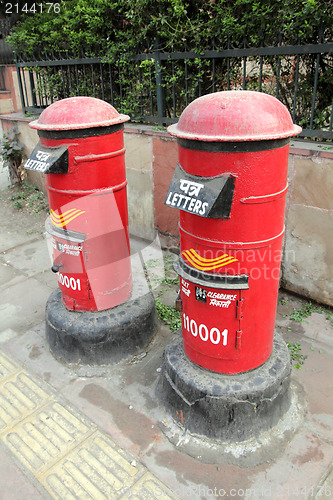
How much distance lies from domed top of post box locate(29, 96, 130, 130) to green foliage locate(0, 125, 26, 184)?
4746mm

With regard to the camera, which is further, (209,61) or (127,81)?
(127,81)

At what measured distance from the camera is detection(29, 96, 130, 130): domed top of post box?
2898 mm

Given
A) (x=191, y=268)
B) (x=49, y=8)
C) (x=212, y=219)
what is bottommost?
(x=191, y=268)

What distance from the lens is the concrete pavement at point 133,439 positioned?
244 centimetres

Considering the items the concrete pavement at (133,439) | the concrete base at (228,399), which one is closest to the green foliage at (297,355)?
the concrete pavement at (133,439)

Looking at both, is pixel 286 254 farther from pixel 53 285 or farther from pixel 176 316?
pixel 53 285

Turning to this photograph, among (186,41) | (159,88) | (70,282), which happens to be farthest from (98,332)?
(186,41)

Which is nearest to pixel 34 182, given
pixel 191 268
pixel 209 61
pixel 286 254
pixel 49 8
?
pixel 49 8

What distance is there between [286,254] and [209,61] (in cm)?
242

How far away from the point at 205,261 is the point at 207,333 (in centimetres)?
52

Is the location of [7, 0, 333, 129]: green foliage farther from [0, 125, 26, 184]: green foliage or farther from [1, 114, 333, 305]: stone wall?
[0, 125, 26, 184]: green foliage

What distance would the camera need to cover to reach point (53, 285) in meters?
4.80

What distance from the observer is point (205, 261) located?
242 centimetres

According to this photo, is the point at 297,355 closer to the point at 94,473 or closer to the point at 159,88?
the point at 94,473
